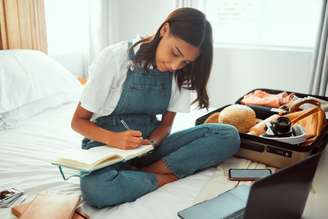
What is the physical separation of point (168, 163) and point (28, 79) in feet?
3.11

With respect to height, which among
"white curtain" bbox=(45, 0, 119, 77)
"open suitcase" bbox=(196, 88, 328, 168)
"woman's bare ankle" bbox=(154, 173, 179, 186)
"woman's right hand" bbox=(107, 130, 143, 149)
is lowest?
"woman's bare ankle" bbox=(154, 173, 179, 186)

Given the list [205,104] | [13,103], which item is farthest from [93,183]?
[13,103]

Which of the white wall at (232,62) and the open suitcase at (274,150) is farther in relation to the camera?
the white wall at (232,62)

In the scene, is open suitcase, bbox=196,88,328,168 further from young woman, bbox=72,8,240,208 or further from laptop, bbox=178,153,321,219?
laptop, bbox=178,153,321,219

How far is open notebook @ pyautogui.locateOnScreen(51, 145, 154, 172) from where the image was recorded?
958 millimetres

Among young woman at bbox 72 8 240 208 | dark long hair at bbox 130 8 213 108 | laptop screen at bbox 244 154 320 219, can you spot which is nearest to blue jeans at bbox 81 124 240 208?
young woman at bbox 72 8 240 208

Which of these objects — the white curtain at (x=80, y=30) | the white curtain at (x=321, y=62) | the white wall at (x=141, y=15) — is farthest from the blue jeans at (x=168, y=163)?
the white wall at (x=141, y=15)

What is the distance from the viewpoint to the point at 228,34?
109 inches

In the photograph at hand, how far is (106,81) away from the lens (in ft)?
3.70

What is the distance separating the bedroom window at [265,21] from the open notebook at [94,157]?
6.22 feet

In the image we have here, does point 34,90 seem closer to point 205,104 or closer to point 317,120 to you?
point 205,104

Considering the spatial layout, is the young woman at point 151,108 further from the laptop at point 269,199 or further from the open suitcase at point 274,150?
the laptop at point 269,199

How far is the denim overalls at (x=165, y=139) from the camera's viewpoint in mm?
1160

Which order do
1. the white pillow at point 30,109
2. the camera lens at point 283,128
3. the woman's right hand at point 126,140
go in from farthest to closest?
the white pillow at point 30,109 < the camera lens at point 283,128 < the woman's right hand at point 126,140
